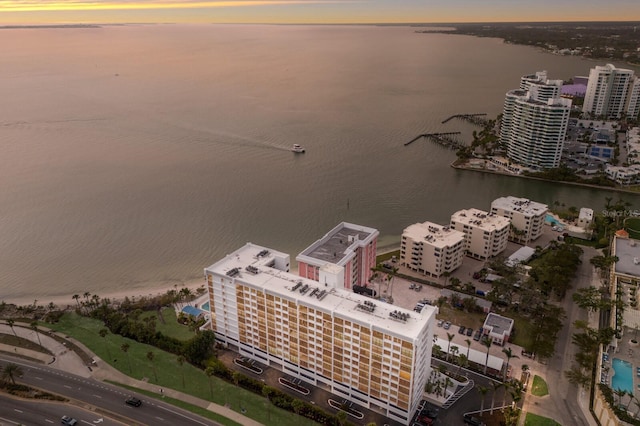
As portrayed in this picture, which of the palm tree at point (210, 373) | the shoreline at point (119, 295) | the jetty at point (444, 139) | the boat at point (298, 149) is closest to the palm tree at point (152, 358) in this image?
the palm tree at point (210, 373)

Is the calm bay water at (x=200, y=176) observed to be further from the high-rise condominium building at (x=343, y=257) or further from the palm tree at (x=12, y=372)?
the palm tree at (x=12, y=372)

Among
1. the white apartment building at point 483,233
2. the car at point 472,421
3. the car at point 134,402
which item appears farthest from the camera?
the white apartment building at point 483,233

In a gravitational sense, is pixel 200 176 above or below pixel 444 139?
below

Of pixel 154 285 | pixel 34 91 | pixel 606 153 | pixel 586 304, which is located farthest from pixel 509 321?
pixel 34 91

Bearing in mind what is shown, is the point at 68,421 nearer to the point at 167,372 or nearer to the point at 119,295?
the point at 167,372

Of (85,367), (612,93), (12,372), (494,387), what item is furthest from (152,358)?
(612,93)

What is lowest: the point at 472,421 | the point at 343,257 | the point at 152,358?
the point at 472,421
